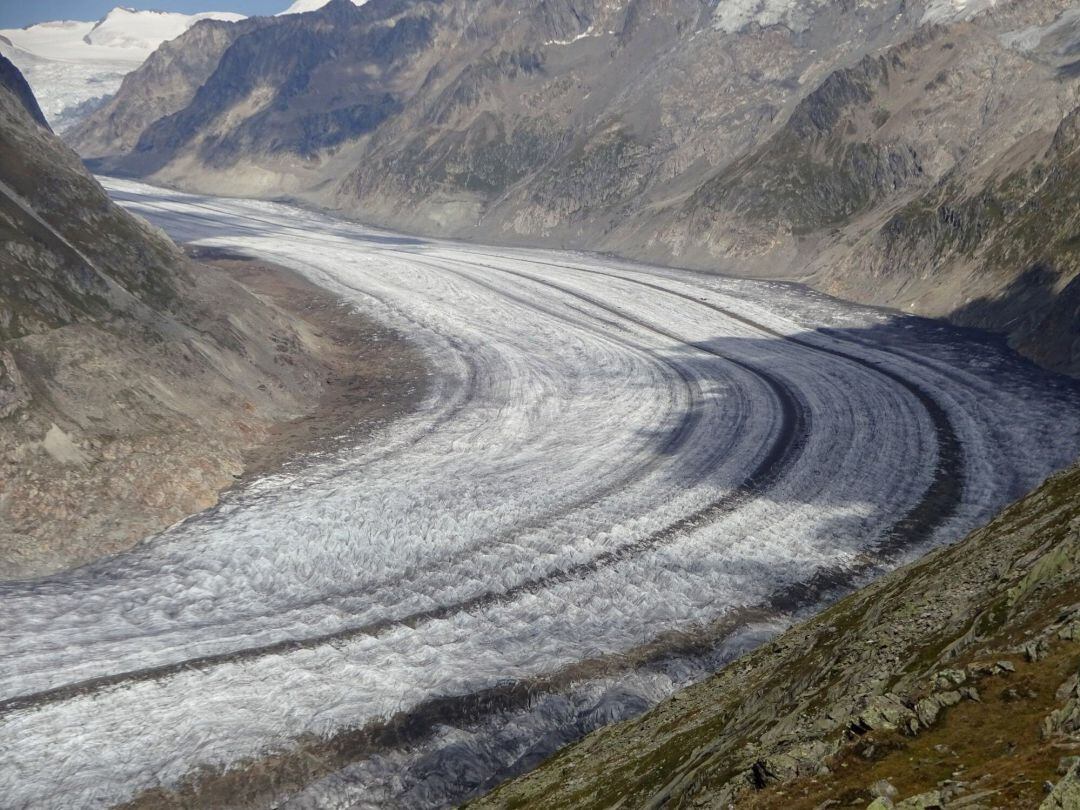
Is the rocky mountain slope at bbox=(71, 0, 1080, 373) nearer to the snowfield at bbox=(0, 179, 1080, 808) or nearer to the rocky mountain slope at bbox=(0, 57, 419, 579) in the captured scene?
the snowfield at bbox=(0, 179, 1080, 808)

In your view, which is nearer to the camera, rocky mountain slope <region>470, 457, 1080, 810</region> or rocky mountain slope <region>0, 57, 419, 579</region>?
rocky mountain slope <region>470, 457, 1080, 810</region>

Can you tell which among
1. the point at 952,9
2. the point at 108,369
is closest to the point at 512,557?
the point at 108,369

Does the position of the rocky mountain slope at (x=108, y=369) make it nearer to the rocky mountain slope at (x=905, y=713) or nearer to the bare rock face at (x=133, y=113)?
the rocky mountain slope at (x=905, y=713)

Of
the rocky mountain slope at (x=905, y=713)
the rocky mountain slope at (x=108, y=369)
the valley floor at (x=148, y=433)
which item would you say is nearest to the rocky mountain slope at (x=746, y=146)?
the rocky mountain slope at (x=905, y=713)

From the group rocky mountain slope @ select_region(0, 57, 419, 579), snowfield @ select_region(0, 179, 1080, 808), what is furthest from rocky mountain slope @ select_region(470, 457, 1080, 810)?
rocky mountain slope @ select_region(0, 57, 419, 579)

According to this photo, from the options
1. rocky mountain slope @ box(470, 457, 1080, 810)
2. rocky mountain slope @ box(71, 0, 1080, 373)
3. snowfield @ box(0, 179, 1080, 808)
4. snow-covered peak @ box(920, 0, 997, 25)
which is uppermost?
snow-covered peak @ box(920, 0, 997, 25)

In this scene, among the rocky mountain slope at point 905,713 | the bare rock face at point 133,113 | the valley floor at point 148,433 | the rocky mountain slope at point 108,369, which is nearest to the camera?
the rocky mountain slope at point 905,713
